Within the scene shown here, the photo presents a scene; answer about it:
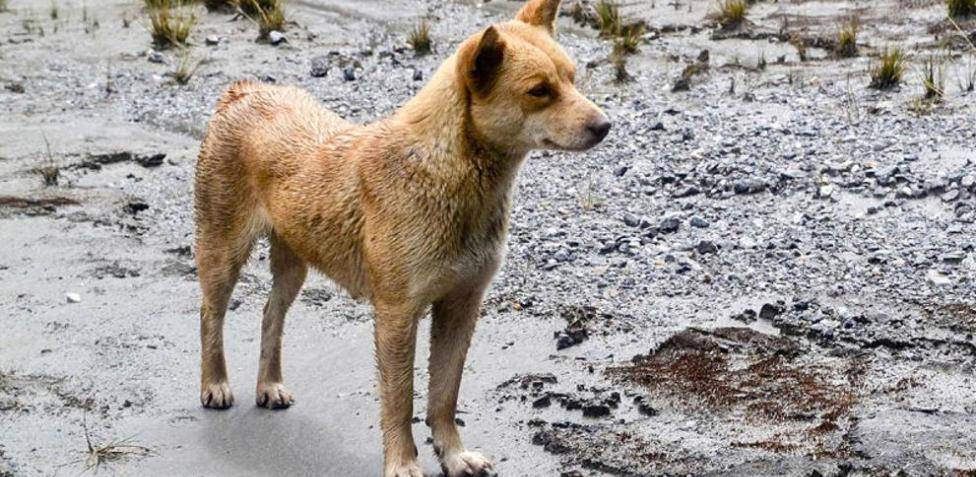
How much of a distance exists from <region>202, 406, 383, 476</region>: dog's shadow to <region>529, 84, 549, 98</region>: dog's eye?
1755 mm

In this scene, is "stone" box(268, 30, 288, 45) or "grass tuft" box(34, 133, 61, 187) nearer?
"grass tuft" box(34, 133, 61, 187)

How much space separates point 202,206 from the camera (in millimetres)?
6820

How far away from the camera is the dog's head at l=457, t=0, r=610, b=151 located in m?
5.55

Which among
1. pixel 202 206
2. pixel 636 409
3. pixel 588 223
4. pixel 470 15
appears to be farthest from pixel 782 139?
pixel 470 15

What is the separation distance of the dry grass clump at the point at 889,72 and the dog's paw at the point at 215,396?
18.8 ft

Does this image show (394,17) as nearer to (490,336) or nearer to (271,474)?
(490,336)

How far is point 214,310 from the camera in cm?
690

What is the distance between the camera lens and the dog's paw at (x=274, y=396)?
6895 millimetres

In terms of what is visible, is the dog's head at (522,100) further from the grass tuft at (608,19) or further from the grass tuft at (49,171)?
the grass tuft at (608,19)

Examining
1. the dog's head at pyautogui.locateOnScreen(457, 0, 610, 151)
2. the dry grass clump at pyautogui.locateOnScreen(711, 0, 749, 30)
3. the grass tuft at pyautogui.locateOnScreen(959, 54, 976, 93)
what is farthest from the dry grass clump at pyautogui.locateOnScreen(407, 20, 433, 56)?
the dog's head at pyautogui.locateOnScreen(457, 0, 610, 151)

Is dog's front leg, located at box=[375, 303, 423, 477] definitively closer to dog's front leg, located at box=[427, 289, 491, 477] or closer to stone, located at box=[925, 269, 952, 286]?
dog's front leg, located at box=[427, 289, 491, 477]

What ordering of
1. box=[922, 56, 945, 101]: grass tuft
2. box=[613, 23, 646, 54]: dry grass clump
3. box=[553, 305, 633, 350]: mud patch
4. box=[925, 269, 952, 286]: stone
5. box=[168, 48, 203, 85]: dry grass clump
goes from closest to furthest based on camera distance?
box=[553, 305, 633, 350]: mud patch
box=[925, 269, 952, 286]: stone
box=[922, 56, 945, 101]: grass tuft
box=[613, 23, 646, 54]: dry grass clump
box=[168, 48, 203, 85]: dry grass clump

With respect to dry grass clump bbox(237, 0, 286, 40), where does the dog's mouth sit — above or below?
above

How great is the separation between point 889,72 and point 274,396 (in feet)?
18.5
